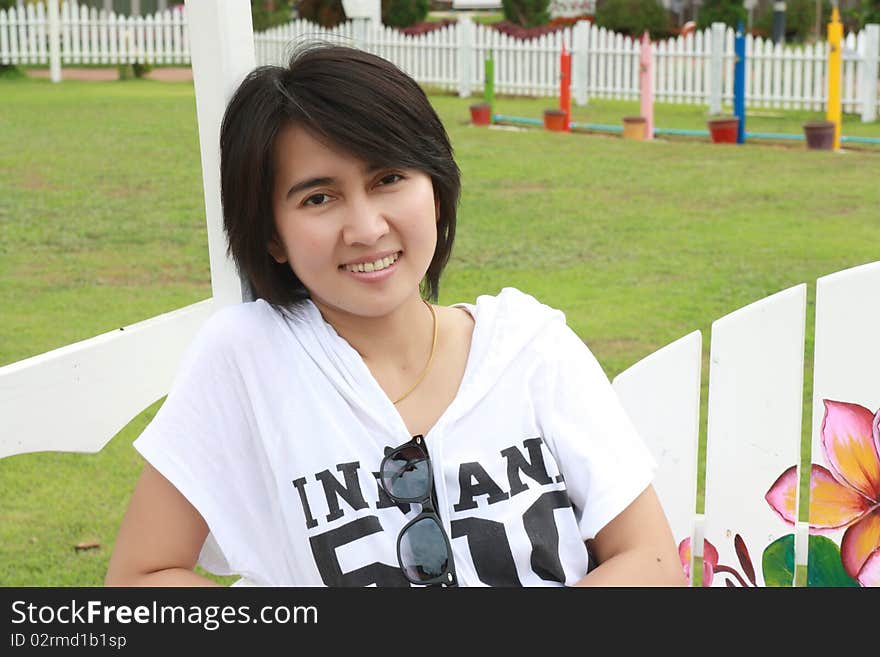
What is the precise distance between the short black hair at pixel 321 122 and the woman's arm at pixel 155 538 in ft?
1.06

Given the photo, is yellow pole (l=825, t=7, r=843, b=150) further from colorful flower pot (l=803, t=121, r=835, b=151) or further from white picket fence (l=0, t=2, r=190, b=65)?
white picket fence (l=0, t=2, r=190, b=65)

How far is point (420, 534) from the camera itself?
5.00 feet

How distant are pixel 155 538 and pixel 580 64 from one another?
48.9 ft

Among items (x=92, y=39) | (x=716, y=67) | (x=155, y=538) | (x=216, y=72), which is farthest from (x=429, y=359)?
(x=92, y=39)

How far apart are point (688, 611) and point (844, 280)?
91 cm

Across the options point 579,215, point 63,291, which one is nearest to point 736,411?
point 63,291

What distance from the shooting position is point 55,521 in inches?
145

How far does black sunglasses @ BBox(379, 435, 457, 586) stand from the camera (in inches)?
60.0

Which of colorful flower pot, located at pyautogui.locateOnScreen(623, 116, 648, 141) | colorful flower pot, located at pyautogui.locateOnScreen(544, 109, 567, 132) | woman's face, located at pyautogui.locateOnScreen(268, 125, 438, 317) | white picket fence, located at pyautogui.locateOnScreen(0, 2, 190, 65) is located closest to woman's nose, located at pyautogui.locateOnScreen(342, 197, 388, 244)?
woman's face, located at pyautogui.locateOnScreen(268, 125, 438, 317)

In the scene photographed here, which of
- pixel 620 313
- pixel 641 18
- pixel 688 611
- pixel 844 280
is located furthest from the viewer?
pixel 641 18

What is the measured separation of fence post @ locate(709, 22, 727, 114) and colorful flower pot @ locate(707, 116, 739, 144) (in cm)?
272

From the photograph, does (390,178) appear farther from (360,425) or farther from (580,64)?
(580,64)

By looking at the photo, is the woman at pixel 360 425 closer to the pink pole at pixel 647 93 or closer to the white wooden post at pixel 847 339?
the white wooden post at pixel 847 339

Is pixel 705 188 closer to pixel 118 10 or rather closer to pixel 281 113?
pixel 281 113
